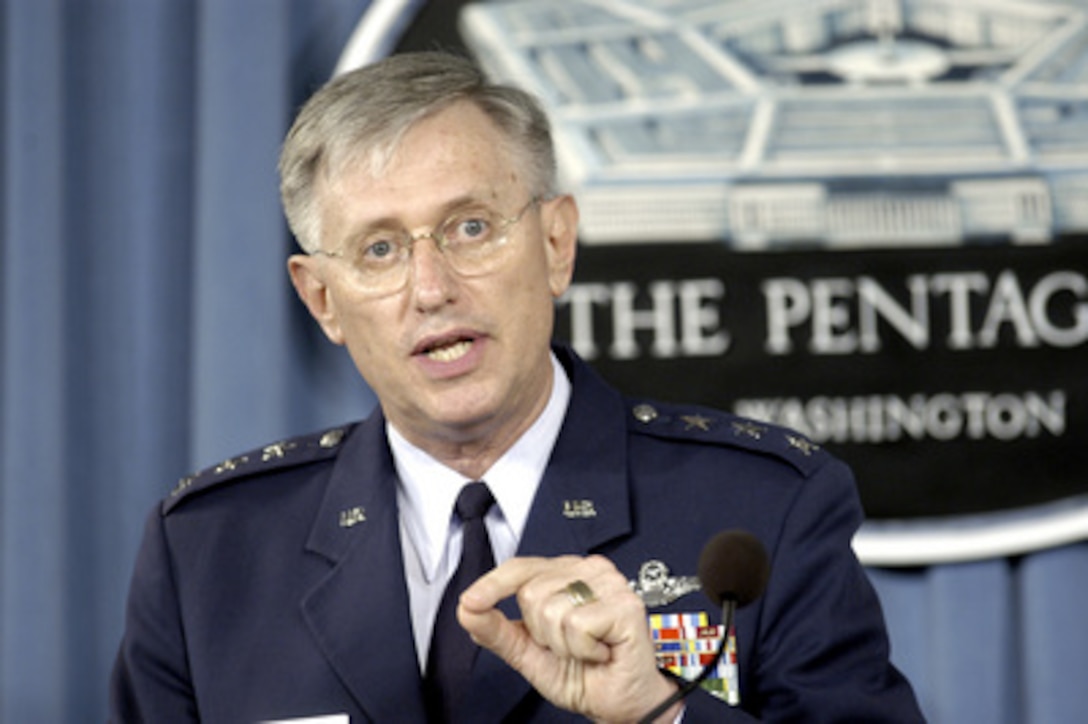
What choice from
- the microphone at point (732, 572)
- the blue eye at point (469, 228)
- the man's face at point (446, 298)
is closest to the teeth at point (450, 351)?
the man's face at point (446, 298)

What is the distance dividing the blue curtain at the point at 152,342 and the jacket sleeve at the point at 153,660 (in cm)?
72

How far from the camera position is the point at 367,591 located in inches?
68.1

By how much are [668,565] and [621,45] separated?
111cm

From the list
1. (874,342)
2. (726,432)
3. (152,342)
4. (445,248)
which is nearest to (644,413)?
(726,432)

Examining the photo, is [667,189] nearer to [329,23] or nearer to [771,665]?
[329,23]

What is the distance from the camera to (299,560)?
5.97 ft

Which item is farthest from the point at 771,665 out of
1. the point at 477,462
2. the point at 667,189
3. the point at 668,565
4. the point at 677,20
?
the point at 677,20

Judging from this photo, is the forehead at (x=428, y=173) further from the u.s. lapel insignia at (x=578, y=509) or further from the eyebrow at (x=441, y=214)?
the u.s. lapel insignia at (x=578, y=509)

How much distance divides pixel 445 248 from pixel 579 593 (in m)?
0.53

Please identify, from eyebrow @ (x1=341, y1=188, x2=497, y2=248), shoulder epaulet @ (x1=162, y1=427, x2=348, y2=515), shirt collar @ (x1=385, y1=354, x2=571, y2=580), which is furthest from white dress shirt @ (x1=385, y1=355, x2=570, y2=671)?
eyebrow @ (x1=341, y1=188, x2=497, y2=248)

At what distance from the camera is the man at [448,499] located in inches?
65.2

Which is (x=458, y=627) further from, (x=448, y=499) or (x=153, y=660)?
(x=153, y=660)

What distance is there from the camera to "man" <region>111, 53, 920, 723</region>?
5.43 ft

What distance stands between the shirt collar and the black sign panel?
72 cm
